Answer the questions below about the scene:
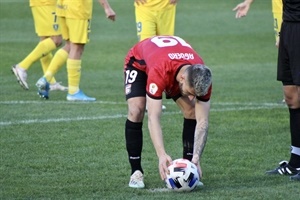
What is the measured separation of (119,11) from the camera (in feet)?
103

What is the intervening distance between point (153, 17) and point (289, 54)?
4.72 meters

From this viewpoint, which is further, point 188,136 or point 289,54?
point 289,54

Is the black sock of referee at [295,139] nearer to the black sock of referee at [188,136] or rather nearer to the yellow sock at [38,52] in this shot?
the black sock of referee at [188,136]

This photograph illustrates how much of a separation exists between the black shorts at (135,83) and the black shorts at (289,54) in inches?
56.6

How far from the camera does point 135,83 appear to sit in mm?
8562

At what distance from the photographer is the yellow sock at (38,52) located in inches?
599

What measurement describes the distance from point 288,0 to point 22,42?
51.0ft

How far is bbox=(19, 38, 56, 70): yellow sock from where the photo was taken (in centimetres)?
1520

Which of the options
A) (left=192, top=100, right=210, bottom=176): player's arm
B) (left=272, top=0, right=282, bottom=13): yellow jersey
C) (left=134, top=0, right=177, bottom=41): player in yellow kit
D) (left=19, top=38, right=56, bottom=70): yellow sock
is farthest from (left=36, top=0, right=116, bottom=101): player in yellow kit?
(left=192, top=100, right=210, bottom=176): player's arm

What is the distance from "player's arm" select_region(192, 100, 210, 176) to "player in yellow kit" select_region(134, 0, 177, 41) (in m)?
5.26

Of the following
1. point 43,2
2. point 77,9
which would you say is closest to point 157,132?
point 77,9

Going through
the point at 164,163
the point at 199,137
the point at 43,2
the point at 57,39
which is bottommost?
the point at 57,39

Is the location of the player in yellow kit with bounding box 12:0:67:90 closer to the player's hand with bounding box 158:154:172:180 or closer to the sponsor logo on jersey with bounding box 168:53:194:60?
the sponsor logo on jersey with bounding box 168:53:194:60

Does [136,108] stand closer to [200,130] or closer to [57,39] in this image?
[200,130]
